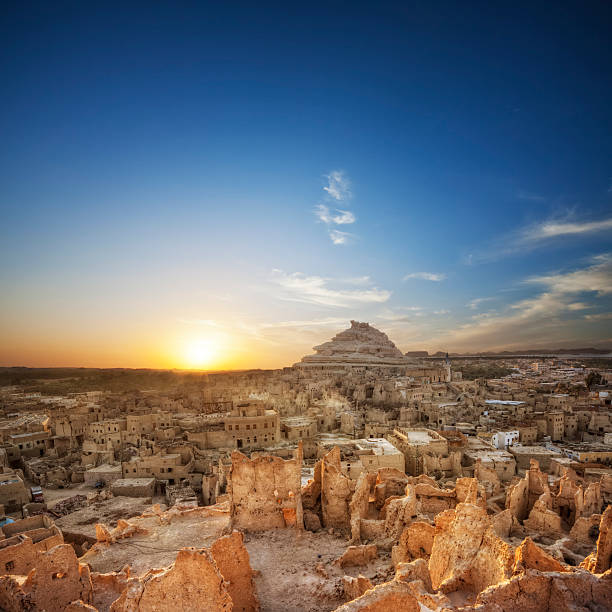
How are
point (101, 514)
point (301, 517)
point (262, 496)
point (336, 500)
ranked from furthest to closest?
point (101, 514)
point (336, 500)
point (262, 496)
point (301, 517)

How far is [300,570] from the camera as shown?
11.8m

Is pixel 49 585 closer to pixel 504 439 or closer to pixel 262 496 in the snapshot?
pixel 262 496

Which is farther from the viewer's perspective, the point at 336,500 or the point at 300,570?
the point at 336,500

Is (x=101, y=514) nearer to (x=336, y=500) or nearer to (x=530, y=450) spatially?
(x=336, y=500)

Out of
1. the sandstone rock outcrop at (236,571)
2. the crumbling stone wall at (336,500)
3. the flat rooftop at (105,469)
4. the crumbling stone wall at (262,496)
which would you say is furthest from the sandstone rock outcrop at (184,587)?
the flat rooftop at (105,469)

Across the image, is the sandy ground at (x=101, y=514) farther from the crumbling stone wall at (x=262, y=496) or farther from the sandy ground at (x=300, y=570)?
the sandy ground at (x=300, y=570)

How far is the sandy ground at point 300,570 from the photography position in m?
10.4

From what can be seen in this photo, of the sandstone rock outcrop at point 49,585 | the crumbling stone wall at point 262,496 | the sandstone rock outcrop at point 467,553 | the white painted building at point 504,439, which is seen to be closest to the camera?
the sandstone rock outcrop at point 467,553

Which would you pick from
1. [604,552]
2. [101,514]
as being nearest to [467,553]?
[604,552]

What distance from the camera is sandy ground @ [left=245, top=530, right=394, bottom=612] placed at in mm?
10362

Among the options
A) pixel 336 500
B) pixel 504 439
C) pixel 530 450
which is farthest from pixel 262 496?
pixel 504 439

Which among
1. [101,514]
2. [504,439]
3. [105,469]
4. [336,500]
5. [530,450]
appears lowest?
[101,514]

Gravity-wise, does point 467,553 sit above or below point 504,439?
above

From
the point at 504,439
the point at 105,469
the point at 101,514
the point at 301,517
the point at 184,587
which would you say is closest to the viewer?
the point at 184,587
